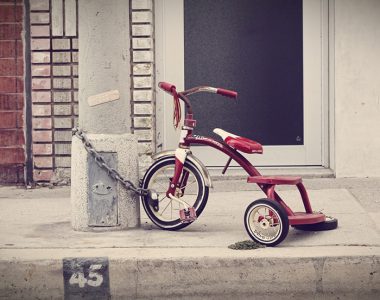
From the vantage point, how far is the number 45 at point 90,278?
6.06m

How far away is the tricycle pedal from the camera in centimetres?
696

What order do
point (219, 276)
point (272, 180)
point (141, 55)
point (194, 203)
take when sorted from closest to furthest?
point (219, 276), point (272, 180), point (194, 203), point (141, 55)

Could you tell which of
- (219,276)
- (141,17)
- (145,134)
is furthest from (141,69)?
(219,276)

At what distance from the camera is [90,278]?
6086 mm

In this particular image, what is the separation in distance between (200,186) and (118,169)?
651 mm

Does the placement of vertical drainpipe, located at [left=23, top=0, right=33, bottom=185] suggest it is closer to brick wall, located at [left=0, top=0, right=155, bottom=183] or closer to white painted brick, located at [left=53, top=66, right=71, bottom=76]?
brick wall, located at [left=0, top=0, right=155, bottom=183]

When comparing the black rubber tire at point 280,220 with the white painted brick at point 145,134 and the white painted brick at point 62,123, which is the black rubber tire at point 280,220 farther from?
the white painted brick at point 62,123

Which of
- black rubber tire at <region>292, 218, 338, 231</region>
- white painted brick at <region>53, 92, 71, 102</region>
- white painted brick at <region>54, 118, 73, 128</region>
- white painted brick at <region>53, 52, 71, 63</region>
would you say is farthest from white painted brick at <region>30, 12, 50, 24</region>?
black rubber tire at <region>292, 218, 338, 231</region>

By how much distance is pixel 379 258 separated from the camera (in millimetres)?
6000

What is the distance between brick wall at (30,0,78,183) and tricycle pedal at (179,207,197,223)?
3106 mm

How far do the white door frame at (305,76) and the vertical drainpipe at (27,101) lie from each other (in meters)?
1.37

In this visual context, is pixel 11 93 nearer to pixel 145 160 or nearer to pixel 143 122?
pixel 143 122

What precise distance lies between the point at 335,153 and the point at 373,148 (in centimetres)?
40

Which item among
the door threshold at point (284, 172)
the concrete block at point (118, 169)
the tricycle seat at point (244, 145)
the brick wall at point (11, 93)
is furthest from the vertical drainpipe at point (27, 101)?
the tricycle seat at point (244, 145)
